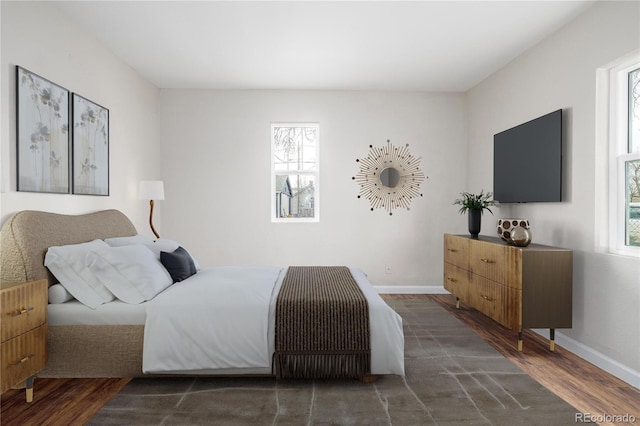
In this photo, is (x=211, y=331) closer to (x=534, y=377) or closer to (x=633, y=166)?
(x=534, y=377)

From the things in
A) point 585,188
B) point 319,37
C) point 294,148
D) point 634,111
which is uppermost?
point 319,37

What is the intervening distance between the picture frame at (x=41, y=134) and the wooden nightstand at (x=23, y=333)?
2.70ft

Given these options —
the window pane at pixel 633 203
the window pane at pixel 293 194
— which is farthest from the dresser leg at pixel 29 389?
the window pane at pixel 633 203

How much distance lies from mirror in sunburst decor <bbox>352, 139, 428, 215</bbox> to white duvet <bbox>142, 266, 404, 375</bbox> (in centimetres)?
280

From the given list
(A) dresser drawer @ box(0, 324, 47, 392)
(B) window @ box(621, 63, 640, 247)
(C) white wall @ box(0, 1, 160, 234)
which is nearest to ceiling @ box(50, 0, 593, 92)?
(C) white wall @ box(0, 1, 160, 234)

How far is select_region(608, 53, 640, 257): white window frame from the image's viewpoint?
2812mm

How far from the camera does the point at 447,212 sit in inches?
206

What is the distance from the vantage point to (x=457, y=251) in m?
4.19

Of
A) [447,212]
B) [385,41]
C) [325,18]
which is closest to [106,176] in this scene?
[325,18]

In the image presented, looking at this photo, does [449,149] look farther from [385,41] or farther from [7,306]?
[7,306]

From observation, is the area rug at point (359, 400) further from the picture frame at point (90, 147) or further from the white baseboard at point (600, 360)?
the picture frame at point (90, 147)

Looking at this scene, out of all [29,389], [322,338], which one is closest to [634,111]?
[322,338]

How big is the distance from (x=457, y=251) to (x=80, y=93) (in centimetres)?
381

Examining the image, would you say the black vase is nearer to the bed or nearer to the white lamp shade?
the bed
